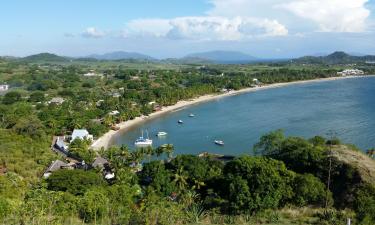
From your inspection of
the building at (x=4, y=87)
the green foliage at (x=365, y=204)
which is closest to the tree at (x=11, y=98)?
the building at (x=4, y=87)

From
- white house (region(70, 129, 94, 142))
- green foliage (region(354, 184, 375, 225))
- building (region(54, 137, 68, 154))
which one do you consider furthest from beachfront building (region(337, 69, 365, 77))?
green foliage (region(354, 184, 375, 225))

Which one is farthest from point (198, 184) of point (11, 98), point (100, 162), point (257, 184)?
point (11, 98)

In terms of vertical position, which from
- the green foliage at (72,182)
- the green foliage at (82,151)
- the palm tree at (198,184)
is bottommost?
the green foliage at (82,151)

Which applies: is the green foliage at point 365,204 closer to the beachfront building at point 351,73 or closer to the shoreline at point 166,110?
the shoreline at point 166,110

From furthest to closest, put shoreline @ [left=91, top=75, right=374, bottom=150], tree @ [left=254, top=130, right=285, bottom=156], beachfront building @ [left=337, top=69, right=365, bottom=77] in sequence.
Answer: beachfront building @ [left=337, top=69, right=365, bottom=77] < shoreline @ [left=91, top=75, right=374, bottom=150] < tree @ [left=254, top=130, right=285, bottom=156]

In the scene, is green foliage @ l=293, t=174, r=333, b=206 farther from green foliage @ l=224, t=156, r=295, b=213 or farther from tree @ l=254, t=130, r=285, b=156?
tree @ l=254, t=130, r=285, b=156

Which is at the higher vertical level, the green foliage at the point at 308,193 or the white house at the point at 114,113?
the green foliage at the point at 308,193

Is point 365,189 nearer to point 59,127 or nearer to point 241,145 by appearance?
point 241,145
